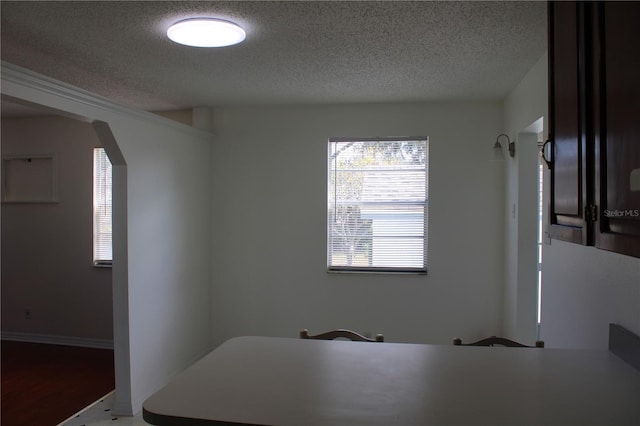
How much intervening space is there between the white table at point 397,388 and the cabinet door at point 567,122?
450 mm

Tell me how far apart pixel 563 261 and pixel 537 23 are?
3.98ft

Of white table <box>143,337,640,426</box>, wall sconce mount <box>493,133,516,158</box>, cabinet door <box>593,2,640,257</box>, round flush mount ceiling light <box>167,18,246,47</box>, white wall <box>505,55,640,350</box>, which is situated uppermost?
round flush mount ceiling light <box>167,18,246,47</box>

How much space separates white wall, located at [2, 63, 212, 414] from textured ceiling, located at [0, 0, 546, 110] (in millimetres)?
340

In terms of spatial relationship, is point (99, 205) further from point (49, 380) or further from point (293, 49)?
point (293, 49)

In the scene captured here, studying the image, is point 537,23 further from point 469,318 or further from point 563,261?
point 469,318

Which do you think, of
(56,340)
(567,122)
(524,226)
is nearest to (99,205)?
(56,340)

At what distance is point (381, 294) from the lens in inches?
167

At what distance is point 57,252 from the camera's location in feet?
16.6

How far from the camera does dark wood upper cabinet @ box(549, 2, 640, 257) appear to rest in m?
1.00

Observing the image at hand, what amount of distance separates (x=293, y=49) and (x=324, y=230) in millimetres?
1932

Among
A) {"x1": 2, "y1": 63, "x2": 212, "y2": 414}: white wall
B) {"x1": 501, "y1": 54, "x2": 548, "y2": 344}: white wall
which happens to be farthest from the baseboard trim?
{"x1": 501, "y1": 54, "x2": 548, "y2": 344}: white wall

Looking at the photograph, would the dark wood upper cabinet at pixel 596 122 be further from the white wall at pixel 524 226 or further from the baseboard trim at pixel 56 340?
the baseboard trim at pixel 56 340

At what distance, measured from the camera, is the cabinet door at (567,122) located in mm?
1266

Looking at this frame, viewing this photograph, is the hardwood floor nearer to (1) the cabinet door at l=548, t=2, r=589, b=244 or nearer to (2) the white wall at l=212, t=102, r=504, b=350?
(2) the white wall at l=212, t=102, r=504, b=350
